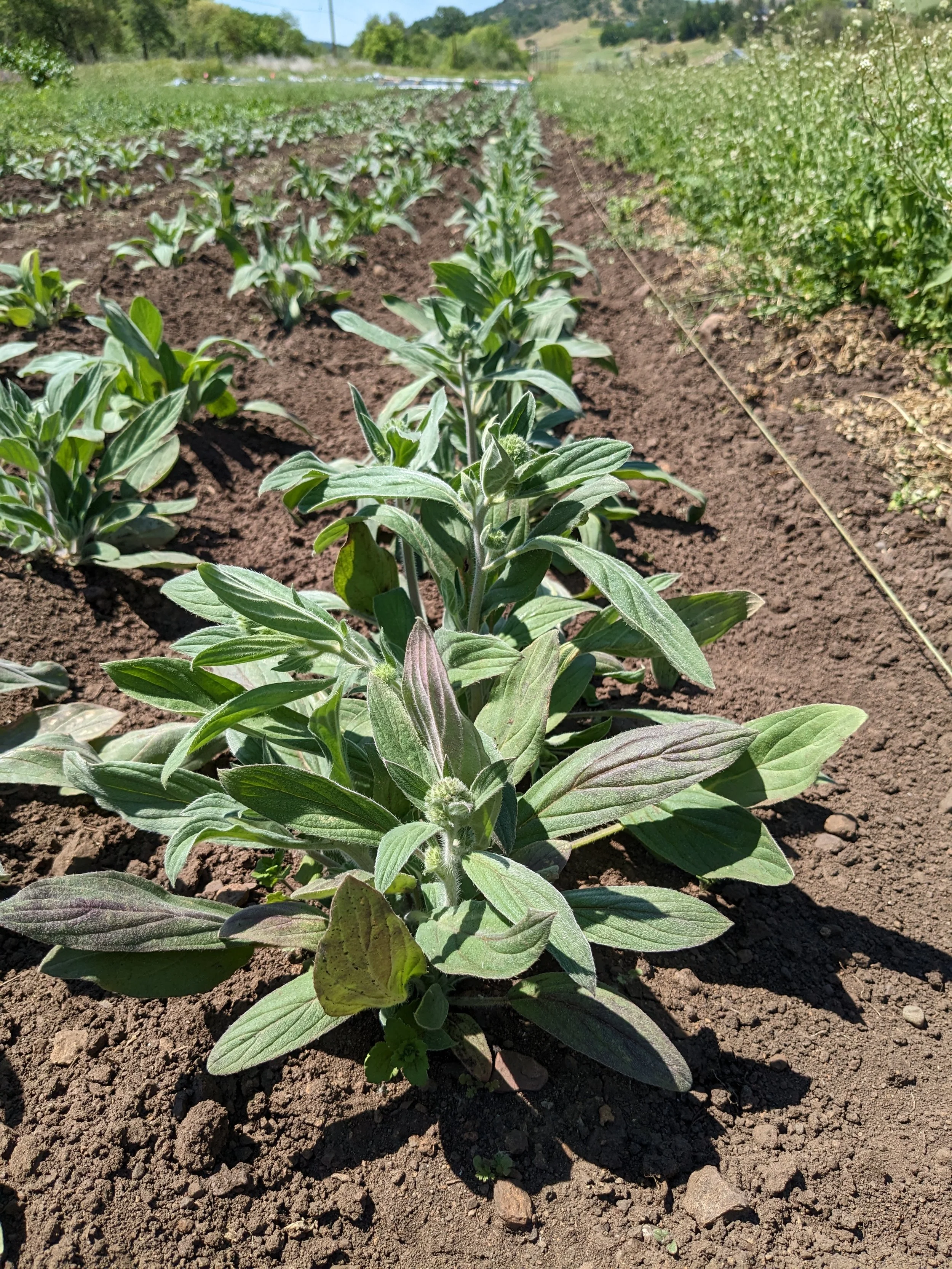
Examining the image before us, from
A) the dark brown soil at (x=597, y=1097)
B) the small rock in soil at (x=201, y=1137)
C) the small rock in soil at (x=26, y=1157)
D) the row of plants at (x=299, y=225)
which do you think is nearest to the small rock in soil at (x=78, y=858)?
the dark brown soil at (x=597, y=1097)

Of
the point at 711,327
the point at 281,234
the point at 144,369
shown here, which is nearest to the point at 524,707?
the point at 144,369

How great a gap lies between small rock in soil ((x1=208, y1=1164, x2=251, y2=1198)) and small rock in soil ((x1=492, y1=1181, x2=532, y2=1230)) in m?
0.45

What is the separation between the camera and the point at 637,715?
2.10 m

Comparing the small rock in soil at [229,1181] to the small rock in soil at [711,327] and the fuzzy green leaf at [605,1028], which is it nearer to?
the fuzzy green leaf at [605,1028]

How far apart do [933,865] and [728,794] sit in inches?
26.3

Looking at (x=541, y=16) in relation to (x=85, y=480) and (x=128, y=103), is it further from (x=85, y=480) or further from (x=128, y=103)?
(x=85, y=480)

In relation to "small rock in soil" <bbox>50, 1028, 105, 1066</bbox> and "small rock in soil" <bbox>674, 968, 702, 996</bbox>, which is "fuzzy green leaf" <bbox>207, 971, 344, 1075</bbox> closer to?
"small rock in soil" <bbox>50, 1028, 105, 1066</bbox>

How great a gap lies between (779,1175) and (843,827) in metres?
0.96

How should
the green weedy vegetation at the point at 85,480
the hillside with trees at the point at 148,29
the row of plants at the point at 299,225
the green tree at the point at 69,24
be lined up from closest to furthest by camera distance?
the green weedy vegetation at the point at 85,480
the row of plants at the point at 299,225
the green tree at the point at 69,24
the hillside with trees at the point at 148,29

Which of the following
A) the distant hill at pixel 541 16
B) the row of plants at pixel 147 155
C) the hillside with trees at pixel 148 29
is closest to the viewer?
the row of plants at pixel 147 155

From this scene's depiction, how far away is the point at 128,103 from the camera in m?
21.4

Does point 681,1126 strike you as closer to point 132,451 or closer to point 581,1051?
point 581,1051

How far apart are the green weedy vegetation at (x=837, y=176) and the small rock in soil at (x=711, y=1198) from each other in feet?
11.4

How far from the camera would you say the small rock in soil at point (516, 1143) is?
4.84 feet
